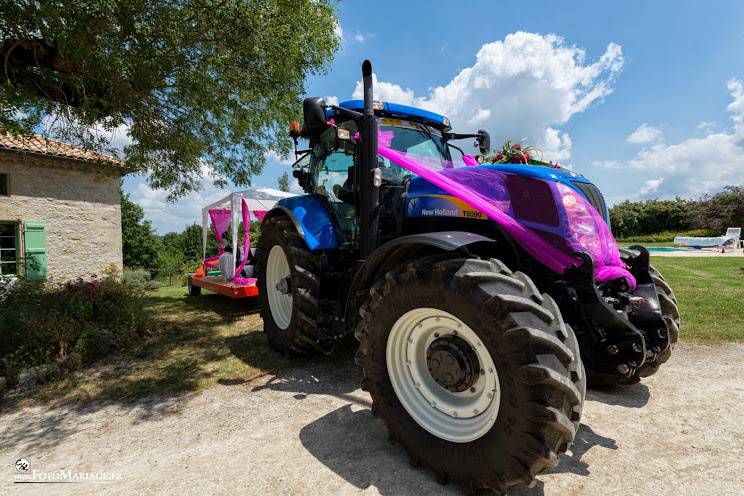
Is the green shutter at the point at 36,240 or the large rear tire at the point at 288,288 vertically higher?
the green shutter at the point at 36,240

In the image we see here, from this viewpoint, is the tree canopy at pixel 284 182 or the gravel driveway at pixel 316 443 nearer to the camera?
the gravel driveway at pixel 316 443

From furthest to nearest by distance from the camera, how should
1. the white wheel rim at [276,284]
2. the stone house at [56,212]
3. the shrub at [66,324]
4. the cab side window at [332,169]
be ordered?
the stone house at [56,212] < the white wheel rim at [276,284] < the shrub at [66,324] < the cab side window at [332,169]

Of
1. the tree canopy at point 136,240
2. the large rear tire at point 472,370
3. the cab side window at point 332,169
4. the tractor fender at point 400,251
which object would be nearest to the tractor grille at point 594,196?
the tractor fender at point 400,251

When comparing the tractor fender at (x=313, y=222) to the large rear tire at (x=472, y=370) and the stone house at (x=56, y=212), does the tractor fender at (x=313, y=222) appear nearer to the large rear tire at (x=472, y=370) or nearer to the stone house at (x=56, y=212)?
the large rear tire at (x=472, y=370)

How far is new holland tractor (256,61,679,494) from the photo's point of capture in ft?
6.07

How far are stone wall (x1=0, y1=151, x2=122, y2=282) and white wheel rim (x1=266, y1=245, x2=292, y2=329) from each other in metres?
9.38

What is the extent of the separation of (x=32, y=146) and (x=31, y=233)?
2612mm

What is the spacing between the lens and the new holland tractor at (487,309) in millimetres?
1850

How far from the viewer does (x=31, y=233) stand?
1211 cm

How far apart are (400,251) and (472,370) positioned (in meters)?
0.87

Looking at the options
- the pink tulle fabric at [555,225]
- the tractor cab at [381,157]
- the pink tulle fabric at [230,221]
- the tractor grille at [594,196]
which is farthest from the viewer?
the pink tulle fabric at [230,221]

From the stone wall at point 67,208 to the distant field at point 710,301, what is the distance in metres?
13.6

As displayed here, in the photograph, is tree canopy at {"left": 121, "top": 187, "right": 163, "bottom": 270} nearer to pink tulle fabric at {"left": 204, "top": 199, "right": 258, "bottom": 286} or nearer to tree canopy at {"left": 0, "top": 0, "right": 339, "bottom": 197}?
pink tulle fabric at {"left": 204, "top": 199, "right": 258, "bottom": 286}

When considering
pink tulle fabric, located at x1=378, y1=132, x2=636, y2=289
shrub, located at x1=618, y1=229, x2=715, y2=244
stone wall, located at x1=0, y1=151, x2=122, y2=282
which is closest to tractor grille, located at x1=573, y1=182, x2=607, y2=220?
pink tulle fabric, located at x1=378, y1=132, x2=636, y2=289
